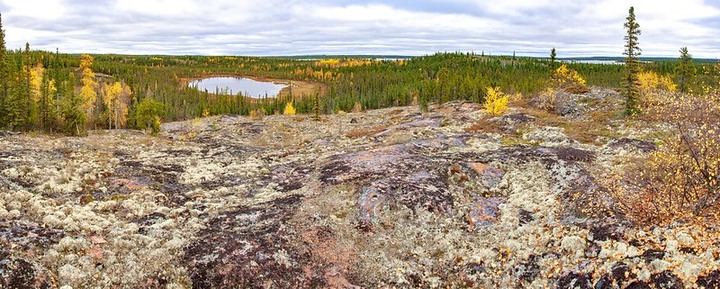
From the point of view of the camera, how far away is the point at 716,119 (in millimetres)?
18078

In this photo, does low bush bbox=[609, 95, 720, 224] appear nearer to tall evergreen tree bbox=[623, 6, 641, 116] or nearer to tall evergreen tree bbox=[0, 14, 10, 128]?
tall evergreen tree bbox=[623, 6, 641, 116]

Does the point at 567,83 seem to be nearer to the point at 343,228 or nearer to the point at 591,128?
the point at 591,128

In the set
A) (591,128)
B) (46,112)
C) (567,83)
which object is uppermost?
(567,83)

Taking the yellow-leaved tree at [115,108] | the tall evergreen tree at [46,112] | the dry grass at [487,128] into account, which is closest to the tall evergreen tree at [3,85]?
the tall evergreen tree at [46,112]

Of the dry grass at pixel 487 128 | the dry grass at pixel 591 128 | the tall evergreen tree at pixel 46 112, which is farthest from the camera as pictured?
the tall evergreen tree at pixel 46 112

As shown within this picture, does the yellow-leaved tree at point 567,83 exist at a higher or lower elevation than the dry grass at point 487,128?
higher

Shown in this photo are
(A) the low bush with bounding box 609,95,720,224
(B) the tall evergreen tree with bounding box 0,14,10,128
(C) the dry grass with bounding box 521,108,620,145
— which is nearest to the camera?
(A) the low bush with bounding box 609,95,720,224

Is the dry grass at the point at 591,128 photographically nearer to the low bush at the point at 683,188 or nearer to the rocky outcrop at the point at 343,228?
the rocky outcrop at the point at 343,228

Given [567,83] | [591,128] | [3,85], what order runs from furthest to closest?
[567,83], [3,85], [591,128]

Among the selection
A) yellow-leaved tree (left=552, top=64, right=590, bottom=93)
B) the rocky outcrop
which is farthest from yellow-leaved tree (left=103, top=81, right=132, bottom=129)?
yellow-leaved tree (left=552, top=64, right=590, bottom=93)

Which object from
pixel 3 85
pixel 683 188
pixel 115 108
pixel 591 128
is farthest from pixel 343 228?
pixel 115 108

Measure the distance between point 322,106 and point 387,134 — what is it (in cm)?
13426

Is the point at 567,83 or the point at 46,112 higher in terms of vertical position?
the point at 567,83

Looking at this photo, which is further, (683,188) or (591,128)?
(591,128)
